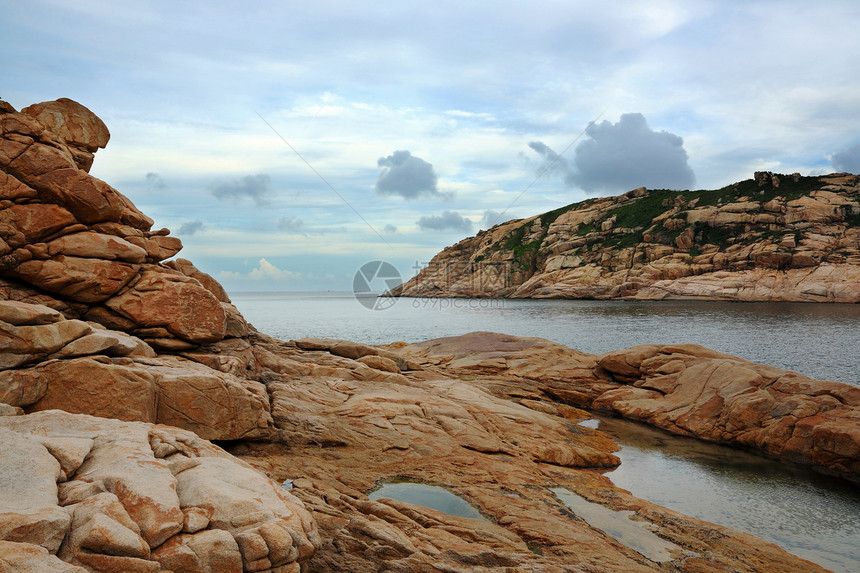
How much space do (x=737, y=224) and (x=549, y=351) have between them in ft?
372

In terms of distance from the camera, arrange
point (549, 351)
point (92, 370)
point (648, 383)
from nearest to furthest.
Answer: point (92, 370) → point (648, 383) → point (549, 351)

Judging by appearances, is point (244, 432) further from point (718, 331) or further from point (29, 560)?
point (718, 331)

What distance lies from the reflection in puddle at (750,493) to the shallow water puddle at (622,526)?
3.48 m

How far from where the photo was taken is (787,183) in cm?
13450

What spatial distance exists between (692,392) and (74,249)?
29.2 meters

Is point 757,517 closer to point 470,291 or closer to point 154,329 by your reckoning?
point 154,329

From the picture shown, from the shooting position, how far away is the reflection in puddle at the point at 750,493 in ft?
49.2

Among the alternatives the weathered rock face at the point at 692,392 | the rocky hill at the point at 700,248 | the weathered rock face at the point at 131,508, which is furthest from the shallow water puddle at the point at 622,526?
the rocky hill at the point at 700,248

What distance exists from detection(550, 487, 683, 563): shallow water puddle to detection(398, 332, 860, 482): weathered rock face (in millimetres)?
12275

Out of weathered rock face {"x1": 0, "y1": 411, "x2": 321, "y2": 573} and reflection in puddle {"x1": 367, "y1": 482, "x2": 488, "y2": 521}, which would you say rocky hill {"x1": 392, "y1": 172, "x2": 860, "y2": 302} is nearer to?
reflection in puddle {"x1": 367, "y1": 482, "x2": 488, "y2": 521}

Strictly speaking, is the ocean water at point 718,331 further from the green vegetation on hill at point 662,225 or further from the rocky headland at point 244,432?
the green vegetation on hill at point 662,225

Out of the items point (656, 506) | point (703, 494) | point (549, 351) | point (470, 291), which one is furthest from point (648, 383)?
point (470, 291)

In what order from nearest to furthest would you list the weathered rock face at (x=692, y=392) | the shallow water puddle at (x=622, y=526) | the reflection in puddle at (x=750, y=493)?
the shallow water puddle at (x=622, y=526), the reflection in puddle at (x=750, y=493), the weathered rock face at (x=692, y=392)

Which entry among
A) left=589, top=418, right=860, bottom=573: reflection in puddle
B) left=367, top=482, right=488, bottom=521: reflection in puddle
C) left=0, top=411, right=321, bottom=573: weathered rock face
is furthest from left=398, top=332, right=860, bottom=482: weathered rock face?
left=0, top=411, right=321, bottom=573: weathered rock face
